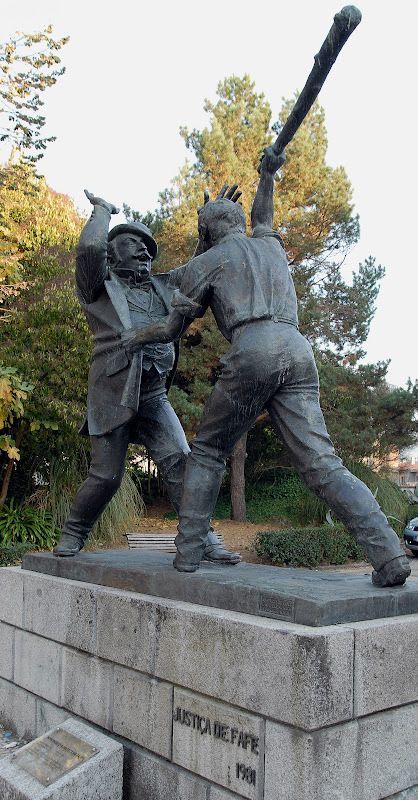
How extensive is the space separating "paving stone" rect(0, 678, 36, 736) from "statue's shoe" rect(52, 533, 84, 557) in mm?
886

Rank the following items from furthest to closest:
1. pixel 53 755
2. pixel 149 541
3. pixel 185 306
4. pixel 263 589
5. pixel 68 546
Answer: pixel 149 541, pixel 68 546, pixel 185 306, pixel 53 755, pixel 263 589

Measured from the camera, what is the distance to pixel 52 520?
12188mm

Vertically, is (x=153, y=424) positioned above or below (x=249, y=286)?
below

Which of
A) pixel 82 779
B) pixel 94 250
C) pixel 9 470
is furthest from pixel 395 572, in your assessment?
pixel 9 470

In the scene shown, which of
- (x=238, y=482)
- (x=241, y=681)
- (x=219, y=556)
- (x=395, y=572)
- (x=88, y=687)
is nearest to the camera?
(x=241, y=681)

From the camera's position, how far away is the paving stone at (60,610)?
155 inches

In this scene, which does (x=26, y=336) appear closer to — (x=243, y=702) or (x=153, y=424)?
(x=153, y=424)

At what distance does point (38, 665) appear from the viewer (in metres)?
4.37

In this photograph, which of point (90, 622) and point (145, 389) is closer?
point (90, 622)

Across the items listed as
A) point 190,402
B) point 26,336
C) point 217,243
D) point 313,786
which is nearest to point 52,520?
Answer: point 26,336

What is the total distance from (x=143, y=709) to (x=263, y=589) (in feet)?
3.11

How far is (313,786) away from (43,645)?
224 cm

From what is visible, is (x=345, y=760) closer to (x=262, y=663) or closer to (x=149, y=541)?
(x=262, y=663)

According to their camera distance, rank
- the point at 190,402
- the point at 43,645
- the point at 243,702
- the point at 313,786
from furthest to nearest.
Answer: the point at 190,402 → the point at 43,645 → the point at 243,702 → the point at 313,786
